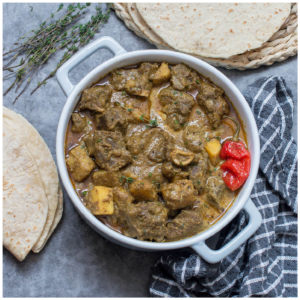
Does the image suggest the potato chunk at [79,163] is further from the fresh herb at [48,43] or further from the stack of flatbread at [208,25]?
the stack of flatbread at [208,25]

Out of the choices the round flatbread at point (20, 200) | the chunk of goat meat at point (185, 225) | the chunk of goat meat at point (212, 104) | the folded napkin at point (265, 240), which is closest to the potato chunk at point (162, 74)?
the chunk of goat meat at point (212, 104)

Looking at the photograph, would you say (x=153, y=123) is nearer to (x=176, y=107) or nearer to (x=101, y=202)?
(x=176, y=107)

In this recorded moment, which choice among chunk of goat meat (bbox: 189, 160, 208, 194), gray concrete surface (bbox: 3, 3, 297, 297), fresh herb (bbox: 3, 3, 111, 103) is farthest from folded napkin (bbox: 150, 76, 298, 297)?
fresh herb (bbox: 3, 3, 111, 103)

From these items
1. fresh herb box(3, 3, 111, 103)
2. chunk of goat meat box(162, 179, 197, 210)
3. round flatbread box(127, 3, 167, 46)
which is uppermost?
fresh herb box(3, 3, 111, 103)

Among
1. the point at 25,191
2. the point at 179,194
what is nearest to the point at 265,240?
the point at 179,194

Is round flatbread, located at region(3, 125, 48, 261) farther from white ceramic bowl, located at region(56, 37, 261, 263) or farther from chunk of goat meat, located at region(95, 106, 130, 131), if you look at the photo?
chunk of goat meat, located at region(95, 106, 130, 131)

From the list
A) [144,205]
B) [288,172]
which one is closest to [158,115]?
[144,205]

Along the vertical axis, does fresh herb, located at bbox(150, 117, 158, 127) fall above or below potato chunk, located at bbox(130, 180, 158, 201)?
above
